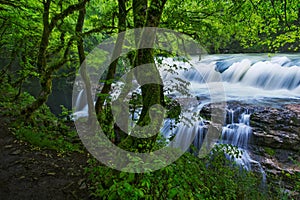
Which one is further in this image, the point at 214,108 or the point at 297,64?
the point at 297,64

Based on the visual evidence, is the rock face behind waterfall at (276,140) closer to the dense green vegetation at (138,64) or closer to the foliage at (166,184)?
the dense green vegetation at (138,64)

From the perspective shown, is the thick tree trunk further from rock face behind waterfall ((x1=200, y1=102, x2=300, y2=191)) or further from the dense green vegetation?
rock face behind waterfall ((x1=200, y1=102, x2=300, y2=191))

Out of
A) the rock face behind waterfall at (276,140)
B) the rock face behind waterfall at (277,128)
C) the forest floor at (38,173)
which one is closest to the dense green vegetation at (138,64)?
the forest floor at (38,173)

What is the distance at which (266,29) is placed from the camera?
235 inches

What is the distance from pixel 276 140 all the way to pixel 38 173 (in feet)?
22.8

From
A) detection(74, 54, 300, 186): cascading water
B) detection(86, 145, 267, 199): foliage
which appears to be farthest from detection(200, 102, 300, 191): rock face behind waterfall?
detection(86, 145, 267, 199): foliage

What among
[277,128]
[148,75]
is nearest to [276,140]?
[277,128]

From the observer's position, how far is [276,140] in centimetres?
744

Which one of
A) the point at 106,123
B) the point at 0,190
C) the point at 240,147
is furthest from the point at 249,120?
the point at 0,190

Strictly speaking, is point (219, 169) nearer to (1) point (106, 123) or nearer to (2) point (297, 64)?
(1) point (106, 123)

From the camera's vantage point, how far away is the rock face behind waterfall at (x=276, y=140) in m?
6.86

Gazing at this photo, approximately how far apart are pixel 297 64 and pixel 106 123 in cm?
1248

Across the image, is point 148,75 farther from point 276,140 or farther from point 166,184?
point 276,140

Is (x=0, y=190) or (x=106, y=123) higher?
(x=106, y=123)
